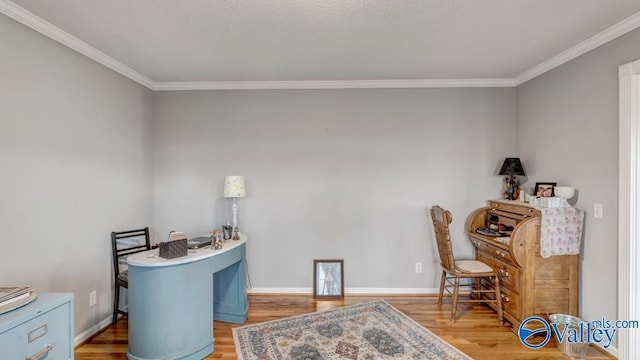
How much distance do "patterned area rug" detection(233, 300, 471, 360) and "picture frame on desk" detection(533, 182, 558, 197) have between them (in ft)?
5.38

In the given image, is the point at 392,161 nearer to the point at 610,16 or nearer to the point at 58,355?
the point at 610,16

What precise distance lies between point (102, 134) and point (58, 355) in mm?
1871

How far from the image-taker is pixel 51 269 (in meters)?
2.28

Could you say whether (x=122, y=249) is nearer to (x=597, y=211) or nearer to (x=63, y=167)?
(x=63, y=167)

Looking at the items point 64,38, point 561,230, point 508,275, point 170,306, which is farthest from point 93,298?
point 561,230

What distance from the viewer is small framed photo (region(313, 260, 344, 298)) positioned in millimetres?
3482

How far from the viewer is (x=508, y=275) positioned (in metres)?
2.79

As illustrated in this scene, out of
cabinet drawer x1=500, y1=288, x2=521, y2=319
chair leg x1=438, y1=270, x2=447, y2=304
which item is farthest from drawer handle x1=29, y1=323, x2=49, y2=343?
cabinet drawer x1=500, y1=288, x2=521, y2=319

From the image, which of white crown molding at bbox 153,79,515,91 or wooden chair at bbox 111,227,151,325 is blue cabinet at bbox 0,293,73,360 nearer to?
wooden chair at bbox 111,227,151,325

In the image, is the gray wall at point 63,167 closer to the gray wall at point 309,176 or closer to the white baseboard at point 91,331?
the white baseboard at point 91,331

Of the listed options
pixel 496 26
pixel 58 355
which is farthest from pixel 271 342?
pixel 496 26

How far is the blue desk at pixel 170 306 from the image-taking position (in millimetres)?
2162

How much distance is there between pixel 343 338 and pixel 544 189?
230cm


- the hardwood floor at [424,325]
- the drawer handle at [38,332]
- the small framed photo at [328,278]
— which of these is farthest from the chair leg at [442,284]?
the drawer handle at [38,332]
